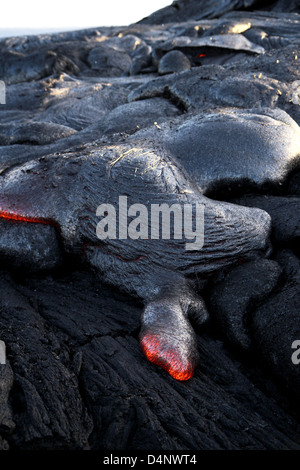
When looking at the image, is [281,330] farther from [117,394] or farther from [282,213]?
[282,213]

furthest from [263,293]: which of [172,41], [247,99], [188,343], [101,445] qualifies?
[172,41]

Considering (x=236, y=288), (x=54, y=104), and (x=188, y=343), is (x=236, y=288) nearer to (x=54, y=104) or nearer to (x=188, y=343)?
(x=188, y=343)

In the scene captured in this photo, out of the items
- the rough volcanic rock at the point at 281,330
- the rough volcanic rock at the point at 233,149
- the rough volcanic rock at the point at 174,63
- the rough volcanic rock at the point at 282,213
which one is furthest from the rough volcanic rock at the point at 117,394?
the rough volcanic rock at the point at 174,63

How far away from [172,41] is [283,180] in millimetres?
7745

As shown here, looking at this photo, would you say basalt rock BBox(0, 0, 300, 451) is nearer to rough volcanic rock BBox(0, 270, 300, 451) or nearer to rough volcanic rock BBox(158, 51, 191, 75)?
rough volcanic rock BBox(0, 270, 300, 451)

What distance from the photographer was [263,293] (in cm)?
283

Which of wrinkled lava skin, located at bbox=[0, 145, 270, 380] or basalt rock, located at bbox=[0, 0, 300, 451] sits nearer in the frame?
basalt rock, located at bbox=[0, 0, 300, 451]

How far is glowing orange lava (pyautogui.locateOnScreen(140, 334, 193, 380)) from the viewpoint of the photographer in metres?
2.46

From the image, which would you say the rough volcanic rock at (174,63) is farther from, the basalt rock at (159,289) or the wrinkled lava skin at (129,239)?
the wrinkled lava skin at (129,239)

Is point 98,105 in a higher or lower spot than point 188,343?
higher

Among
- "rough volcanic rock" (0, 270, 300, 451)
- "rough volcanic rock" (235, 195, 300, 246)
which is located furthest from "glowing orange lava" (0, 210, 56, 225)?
"rough volcanic rock" (235, 195, 300, 246)


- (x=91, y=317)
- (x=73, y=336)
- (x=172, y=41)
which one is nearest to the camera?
(x=73, y=336)

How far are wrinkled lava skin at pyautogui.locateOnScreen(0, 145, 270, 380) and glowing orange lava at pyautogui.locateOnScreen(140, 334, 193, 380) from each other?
194 mm

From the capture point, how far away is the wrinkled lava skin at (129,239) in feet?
10.2
